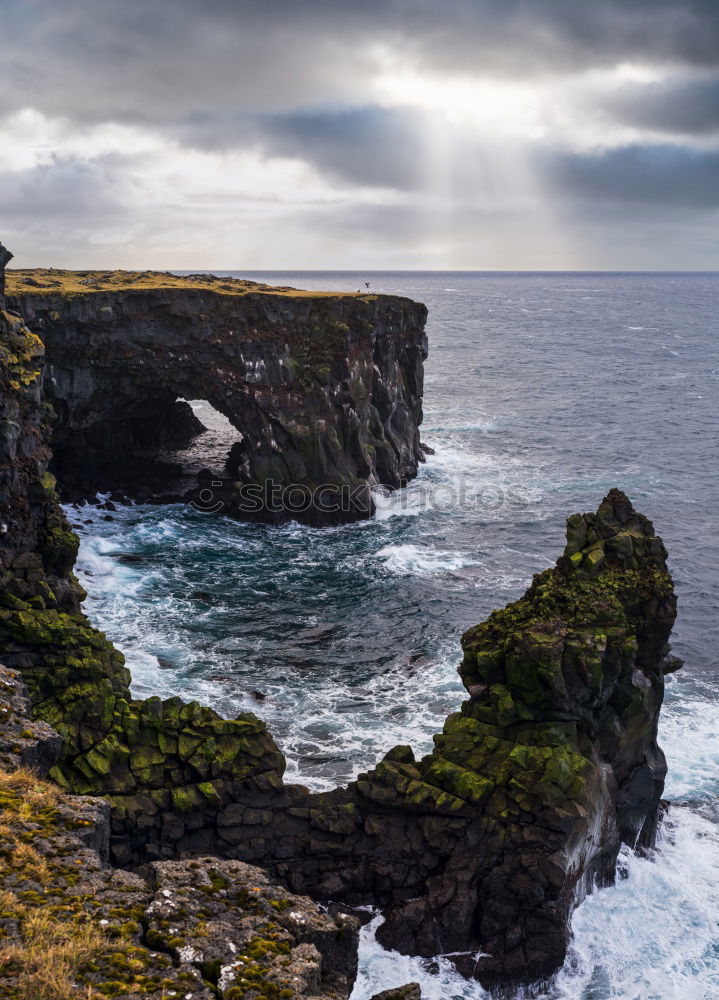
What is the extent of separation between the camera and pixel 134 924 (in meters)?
17.1

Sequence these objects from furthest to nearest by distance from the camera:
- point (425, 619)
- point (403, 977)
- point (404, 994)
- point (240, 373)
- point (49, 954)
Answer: point (240, 373) < point (425, 619) < point (403, 977) < point (404, 994) < point (49, 954)

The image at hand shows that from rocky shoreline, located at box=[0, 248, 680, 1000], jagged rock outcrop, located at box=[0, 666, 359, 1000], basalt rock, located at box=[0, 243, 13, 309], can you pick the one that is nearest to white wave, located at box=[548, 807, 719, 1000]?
rocky shoreline, located at box=[0, 248, 680, 1000]

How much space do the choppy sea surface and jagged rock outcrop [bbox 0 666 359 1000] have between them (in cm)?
1223

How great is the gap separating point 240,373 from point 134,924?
60.4 metres

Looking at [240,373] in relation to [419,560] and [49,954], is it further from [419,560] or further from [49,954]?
[49,954]

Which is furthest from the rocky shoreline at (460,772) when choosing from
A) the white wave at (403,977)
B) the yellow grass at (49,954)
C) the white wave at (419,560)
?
the white wave at (419,560)

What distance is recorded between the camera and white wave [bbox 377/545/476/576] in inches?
2539

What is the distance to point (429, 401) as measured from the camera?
131 meters

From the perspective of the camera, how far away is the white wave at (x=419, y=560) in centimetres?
6450

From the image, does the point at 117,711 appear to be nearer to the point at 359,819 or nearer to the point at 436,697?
the point at 359,819

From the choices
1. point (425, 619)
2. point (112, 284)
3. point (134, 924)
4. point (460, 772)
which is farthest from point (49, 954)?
point (112, 284)

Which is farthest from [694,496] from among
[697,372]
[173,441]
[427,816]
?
[697,372]

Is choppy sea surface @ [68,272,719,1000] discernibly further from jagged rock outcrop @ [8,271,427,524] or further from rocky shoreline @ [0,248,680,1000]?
jagged rock outcrop @ [8,271,427,524]

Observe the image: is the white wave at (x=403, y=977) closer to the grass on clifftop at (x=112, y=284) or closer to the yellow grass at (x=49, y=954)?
the yellow grass at (x=49, y=954)
